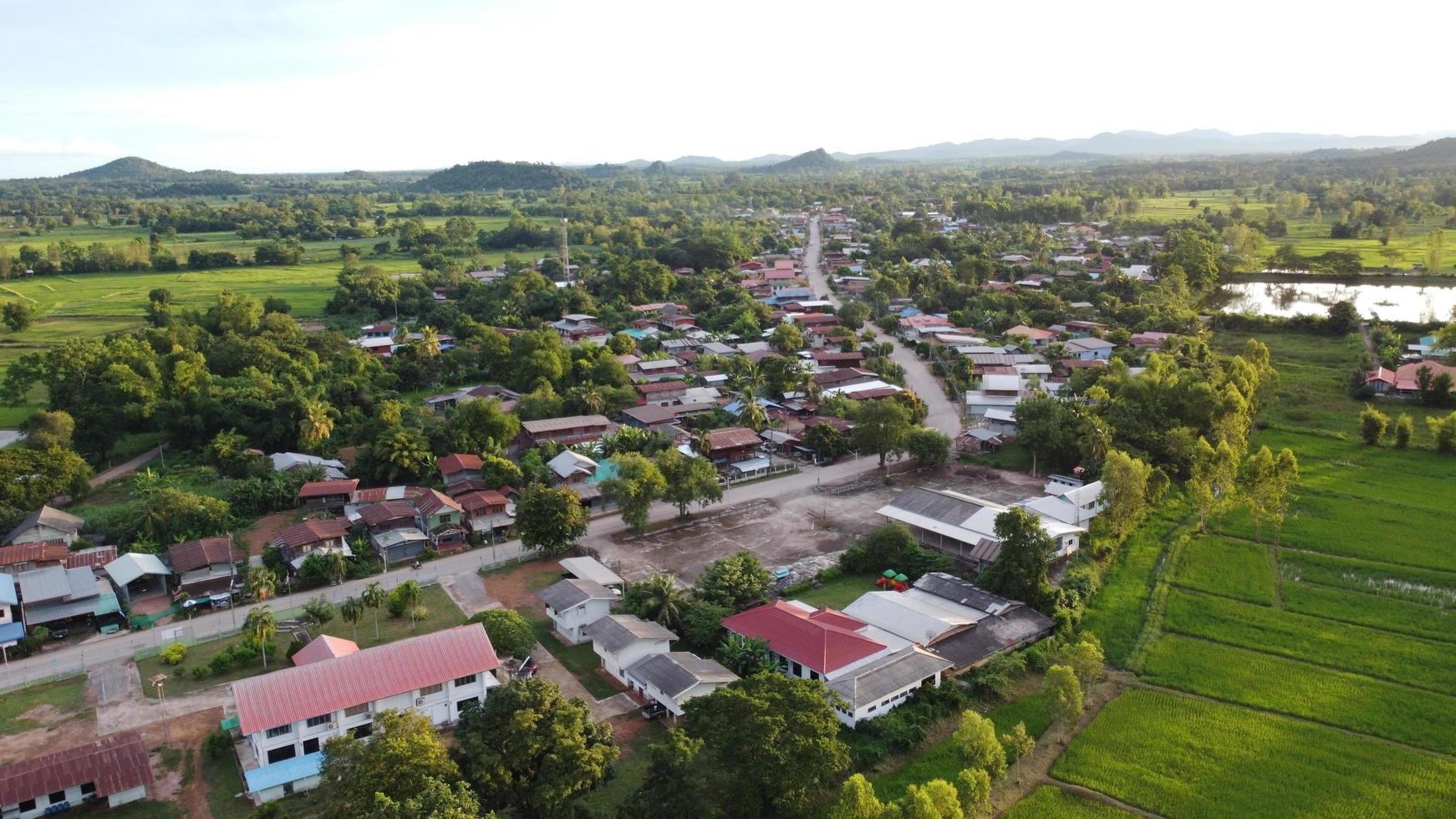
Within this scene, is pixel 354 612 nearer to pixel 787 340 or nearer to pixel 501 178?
pixel 787 340

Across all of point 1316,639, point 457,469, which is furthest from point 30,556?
point 1316,639

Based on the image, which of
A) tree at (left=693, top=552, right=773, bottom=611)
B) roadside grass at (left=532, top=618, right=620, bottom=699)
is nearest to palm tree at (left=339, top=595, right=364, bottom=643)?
roadside grass at (left=532, top=618, right=620, bottom=699)

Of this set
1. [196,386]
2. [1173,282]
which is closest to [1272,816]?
[196,386]

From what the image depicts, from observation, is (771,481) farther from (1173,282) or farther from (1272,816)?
(1173,282)

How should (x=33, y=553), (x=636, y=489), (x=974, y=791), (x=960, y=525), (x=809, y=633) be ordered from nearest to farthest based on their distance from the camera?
(x=974, y=791), (x=809, y=633), (x=33, y=553), (x=960, y=525), (x=636, y=489)

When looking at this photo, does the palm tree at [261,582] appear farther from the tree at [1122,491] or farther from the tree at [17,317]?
the tree at [17,317]

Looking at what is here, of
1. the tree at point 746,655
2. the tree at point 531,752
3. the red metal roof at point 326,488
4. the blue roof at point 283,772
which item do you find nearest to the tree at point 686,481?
the tree at point 746,655
